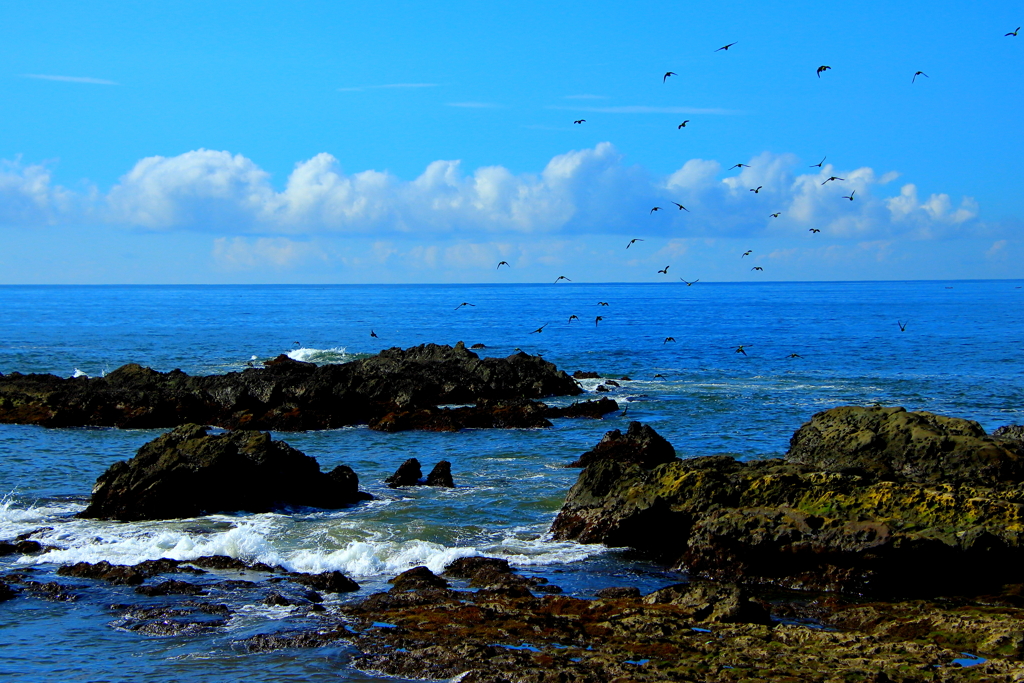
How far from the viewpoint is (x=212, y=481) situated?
22047 millimetres

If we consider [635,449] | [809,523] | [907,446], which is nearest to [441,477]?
[635,449]

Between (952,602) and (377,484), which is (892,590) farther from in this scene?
(377,484)

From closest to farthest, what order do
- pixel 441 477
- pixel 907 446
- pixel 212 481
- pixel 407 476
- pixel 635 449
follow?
pixel 212 481 < pixel 907 446 < pixel 441 477 < pixel 407 476 < pixel 635 449

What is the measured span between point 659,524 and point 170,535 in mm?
10100

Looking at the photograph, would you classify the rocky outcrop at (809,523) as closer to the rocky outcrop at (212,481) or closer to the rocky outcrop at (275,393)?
the rocky outcrop at (212,481)

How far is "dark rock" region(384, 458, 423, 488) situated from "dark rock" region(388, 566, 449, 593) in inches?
342

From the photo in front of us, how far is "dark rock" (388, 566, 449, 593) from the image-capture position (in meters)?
15.7

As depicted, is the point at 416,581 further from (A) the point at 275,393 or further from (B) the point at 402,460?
(A) the point at 275,393

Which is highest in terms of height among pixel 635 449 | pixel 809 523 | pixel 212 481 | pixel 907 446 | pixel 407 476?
pixel 907 446

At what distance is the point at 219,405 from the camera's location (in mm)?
39156

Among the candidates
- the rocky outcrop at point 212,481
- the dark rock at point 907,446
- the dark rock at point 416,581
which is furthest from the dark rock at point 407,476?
the dark rock at point 907,446

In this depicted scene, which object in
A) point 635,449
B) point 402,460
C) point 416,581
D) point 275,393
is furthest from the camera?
point 275,393

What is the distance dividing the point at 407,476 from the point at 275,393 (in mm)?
15858

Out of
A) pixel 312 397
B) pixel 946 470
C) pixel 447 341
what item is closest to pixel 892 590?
pixel 946 470
